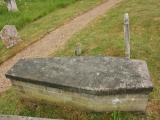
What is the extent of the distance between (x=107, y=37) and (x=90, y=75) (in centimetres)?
586

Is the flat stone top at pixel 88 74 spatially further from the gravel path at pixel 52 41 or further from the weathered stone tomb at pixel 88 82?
the gravel path at pixel 52 41

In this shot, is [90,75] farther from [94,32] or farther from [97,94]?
[94,32]

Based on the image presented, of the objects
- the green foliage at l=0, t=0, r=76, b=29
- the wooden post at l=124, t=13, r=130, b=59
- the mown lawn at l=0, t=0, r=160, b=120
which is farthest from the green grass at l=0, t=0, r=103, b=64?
the wooden post at l=124, t=13, r=130, b=59

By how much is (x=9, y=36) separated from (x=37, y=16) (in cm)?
435

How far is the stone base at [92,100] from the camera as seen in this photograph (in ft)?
25.4

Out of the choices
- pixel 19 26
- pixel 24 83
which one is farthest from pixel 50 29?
pixel 24 83

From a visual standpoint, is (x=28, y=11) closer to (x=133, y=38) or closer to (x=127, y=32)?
(x=133, y=38)

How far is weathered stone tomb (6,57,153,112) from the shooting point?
7.65 m

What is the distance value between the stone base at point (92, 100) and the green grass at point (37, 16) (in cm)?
566

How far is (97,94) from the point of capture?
25.0ft

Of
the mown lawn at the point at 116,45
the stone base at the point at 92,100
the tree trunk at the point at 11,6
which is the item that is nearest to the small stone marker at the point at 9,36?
the mown lawn at the point at 116,45

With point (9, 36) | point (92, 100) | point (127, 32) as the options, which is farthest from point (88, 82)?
point (9, 36)

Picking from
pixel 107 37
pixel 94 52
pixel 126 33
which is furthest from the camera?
pixel 107 37

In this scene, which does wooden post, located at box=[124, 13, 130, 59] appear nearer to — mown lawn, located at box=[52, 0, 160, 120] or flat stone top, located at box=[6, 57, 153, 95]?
mown lawn, located at box=[52, 0, 160, 120]
